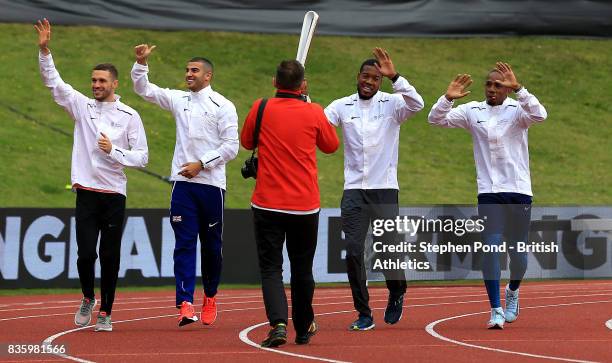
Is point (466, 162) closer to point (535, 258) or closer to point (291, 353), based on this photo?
point (535, 258)

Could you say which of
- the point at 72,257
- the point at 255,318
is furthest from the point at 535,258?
the point at 255,318

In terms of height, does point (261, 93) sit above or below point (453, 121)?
above

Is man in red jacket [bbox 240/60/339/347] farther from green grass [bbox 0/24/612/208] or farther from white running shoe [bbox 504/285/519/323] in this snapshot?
green grass [bbox 0/24/612/208]

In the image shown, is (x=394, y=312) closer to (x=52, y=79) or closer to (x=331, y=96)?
(x=52, y=79)

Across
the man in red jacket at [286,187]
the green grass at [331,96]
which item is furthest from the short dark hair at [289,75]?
the green grass at [331,96]

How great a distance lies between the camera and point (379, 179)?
39.9 ft

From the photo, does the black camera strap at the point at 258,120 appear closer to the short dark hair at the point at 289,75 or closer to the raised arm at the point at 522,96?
the short dark hair at the point at 289,75

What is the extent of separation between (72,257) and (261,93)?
16.2m

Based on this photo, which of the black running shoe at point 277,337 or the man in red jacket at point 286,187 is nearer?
the black running shoe at point 277,337

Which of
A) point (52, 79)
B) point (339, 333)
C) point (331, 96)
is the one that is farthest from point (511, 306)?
point (331, 96)

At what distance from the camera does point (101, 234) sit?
474 inches

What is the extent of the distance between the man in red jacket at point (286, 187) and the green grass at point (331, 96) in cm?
1519

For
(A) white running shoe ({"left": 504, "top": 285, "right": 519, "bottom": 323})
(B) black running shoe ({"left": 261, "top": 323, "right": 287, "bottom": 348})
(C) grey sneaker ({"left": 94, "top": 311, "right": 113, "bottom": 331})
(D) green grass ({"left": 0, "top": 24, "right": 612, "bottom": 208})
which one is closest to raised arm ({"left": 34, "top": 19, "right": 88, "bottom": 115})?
(C) grey sneaker ({"left": 94, "top": 311, "right": 113, "bottom": 331})

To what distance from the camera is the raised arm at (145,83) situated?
12.0 m
